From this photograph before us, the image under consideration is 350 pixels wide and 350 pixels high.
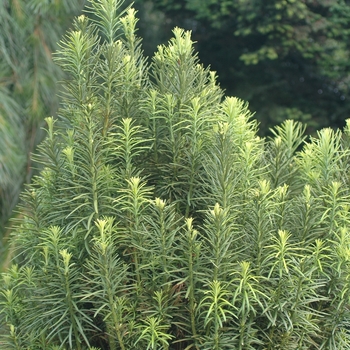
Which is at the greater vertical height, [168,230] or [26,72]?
[168,230]

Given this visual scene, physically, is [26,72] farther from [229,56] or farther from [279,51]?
[229,56]

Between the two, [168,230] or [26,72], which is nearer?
[168,230]

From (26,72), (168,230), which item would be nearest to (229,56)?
(26,72)

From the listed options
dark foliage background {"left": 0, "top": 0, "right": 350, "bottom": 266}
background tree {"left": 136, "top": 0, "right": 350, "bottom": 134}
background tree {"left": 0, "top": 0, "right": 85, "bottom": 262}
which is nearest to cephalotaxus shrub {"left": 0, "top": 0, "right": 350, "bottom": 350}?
dark foliage background {"left": 0, "top": 0, "right": 350, "bottom": 266}

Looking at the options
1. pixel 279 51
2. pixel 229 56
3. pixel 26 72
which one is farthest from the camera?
pixel 229 56

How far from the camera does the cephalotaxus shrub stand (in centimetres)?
107

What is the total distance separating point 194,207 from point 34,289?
37 centimetres

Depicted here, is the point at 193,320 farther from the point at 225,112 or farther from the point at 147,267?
the point at 225,112

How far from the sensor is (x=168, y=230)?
1.11 m

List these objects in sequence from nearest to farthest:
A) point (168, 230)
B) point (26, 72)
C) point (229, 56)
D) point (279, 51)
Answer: point (168, 230) → point (26, 72) → point (279, 51) → point (229, 56)

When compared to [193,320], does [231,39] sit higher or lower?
lower

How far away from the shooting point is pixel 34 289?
3.82ft

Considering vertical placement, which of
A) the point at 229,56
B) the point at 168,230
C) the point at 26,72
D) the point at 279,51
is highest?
the point at 168,230

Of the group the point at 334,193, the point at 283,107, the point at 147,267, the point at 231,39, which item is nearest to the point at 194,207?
the point at 147,267
